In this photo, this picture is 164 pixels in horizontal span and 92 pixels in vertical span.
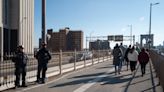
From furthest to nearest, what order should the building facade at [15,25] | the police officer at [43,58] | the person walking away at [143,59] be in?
the building facade at [15,25] → the person walking away at [143,59] → the police officer at [43,58]

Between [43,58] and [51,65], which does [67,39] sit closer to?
[51,65]

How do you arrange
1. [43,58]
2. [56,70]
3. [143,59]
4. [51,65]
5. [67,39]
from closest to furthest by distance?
[43,58]
[51,65]
[56,70]
[143,59]
[67,39]

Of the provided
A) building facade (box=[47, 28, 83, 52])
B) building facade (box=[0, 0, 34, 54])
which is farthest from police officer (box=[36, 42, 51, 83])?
building facade (box=[47, 28, 83, 52])

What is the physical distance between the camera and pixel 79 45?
150 m

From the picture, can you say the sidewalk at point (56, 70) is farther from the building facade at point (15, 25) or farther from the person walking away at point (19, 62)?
the building facade at point (15, 25)

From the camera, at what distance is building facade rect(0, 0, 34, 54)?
5007 centimetres

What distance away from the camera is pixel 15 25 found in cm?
5147

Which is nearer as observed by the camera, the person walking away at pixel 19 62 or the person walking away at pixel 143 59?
the person walking away at pixel 19 62

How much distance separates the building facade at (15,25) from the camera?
50072 mm

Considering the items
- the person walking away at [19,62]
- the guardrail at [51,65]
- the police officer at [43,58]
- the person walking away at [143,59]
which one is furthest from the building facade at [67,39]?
the person walking away at [19,62]

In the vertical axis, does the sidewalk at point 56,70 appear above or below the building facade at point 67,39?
below

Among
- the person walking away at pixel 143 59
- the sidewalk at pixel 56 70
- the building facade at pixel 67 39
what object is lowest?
the sidewalk at pixel 56 70

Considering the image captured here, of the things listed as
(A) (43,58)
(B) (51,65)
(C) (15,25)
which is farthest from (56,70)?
(C) (15,25)

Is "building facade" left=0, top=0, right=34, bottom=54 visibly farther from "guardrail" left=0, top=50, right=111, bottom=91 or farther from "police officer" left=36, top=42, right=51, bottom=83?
"police officer" left=36, top=42, right=51, bottom=83
